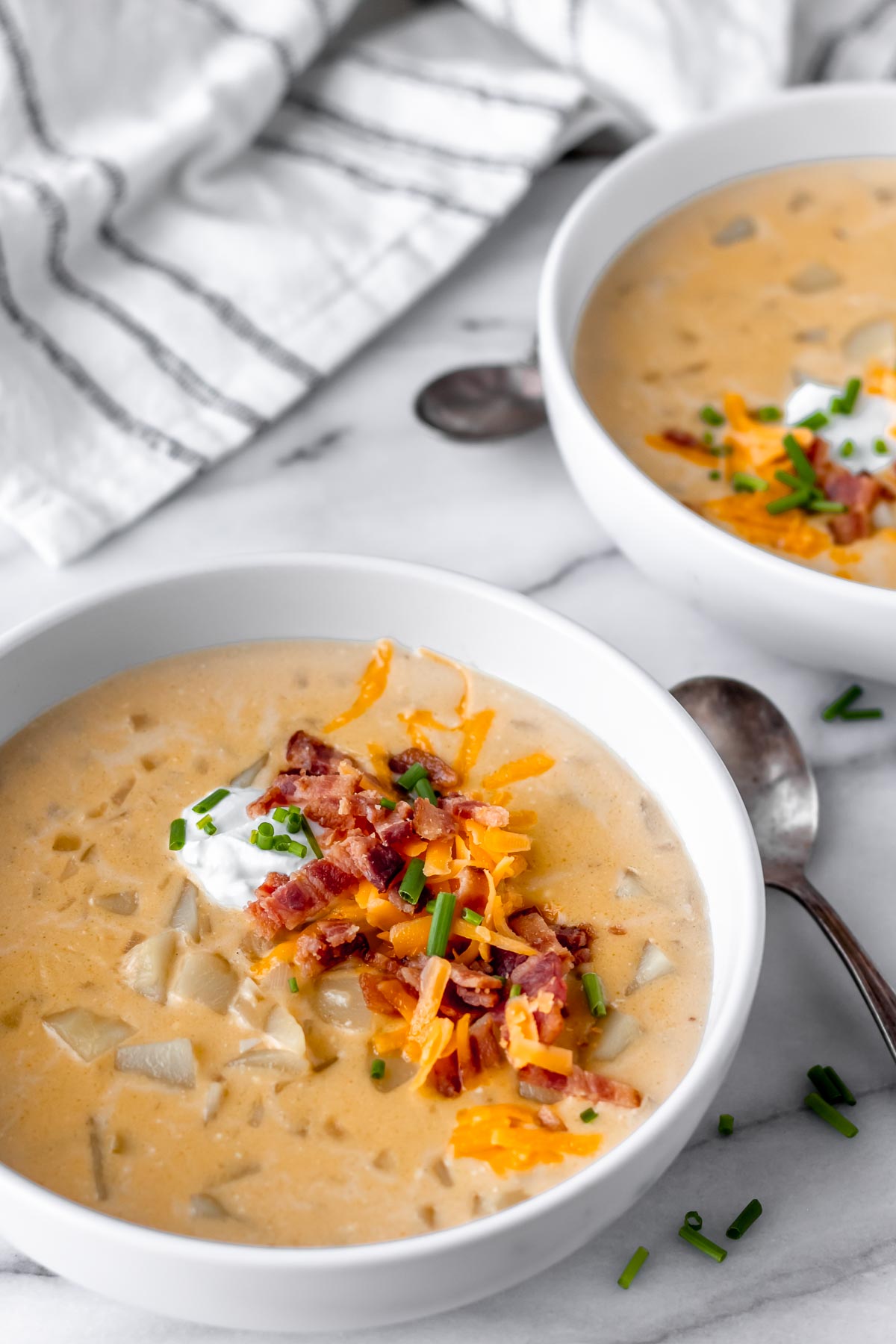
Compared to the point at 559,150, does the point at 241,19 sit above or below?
above

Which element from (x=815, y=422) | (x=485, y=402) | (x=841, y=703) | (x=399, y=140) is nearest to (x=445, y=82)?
(x=399, y=140)

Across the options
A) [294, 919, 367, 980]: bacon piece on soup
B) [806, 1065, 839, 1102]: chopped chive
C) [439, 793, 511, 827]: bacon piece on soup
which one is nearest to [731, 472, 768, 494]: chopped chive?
[439, 793, 511, 827]: bacon piece on soup

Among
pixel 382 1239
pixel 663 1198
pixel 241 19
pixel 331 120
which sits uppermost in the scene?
pixel 241 19

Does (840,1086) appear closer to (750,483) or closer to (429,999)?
(429,999)

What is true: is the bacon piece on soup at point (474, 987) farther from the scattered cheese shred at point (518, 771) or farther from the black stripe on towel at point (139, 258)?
the black stripe on towel at point (139, 258)

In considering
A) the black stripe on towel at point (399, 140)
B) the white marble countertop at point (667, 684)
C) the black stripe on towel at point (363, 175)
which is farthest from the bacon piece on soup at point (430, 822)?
the black stripe on towel at point (399, 140)

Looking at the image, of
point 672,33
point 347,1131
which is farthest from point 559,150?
point 347,1131

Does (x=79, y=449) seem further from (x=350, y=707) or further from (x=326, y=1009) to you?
(x=326, y=1009)
